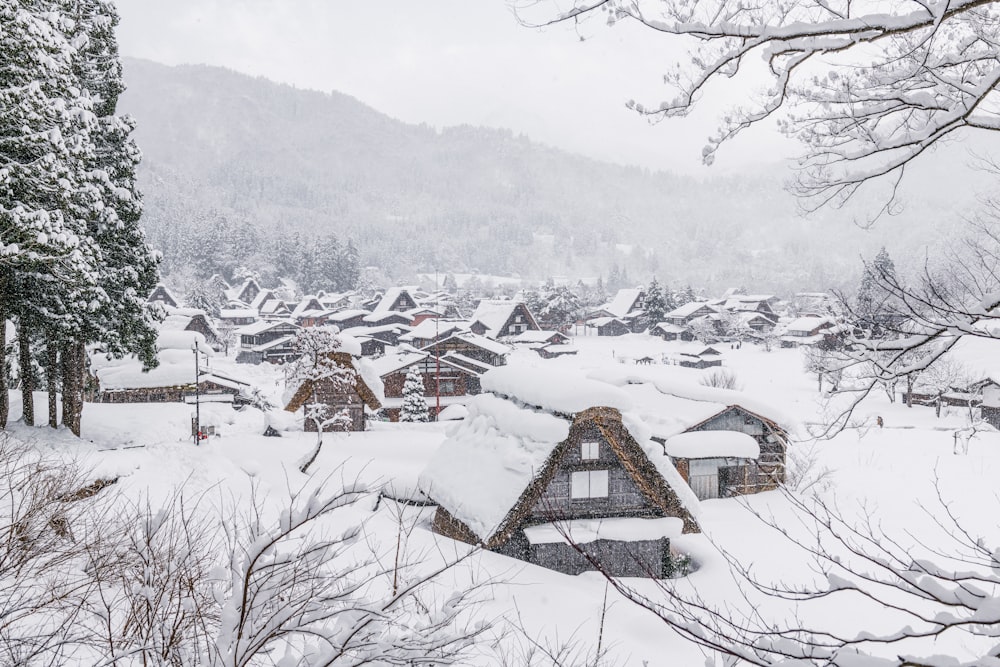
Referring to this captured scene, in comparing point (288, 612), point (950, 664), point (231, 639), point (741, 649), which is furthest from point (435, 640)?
point (950, 664)

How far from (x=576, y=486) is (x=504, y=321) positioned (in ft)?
163

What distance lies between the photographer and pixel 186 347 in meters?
40.9

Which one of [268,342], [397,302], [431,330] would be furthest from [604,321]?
[268,342]

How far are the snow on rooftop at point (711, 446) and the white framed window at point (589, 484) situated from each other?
8.28m

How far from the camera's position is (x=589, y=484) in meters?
12.8

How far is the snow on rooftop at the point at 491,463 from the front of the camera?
1173 cm

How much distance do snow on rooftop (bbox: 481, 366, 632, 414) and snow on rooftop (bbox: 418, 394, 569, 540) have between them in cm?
30

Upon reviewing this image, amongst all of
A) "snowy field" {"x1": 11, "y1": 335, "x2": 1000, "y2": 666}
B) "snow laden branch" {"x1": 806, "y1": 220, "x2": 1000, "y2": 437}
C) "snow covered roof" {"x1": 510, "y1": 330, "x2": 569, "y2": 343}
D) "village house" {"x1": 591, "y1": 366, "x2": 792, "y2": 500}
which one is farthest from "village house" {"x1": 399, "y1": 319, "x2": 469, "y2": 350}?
"snow laden branch" {"x1": 806, "y1": 220, "x2": 1000, "y2": 437}

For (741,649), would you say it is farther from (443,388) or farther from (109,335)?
(443,388)

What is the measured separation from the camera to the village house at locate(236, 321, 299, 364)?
5156cm

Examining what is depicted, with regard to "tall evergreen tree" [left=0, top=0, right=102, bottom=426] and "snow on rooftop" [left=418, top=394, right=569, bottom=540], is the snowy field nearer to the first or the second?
"snow on rooftop" [left=418, top=394, right=569, bottom=540]

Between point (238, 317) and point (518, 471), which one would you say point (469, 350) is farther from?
point (238, 317)

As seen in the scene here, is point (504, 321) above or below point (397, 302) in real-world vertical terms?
below

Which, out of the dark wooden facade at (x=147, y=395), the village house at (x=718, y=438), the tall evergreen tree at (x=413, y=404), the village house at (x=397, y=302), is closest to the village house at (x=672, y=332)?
the village house at (x=397, y=302)
